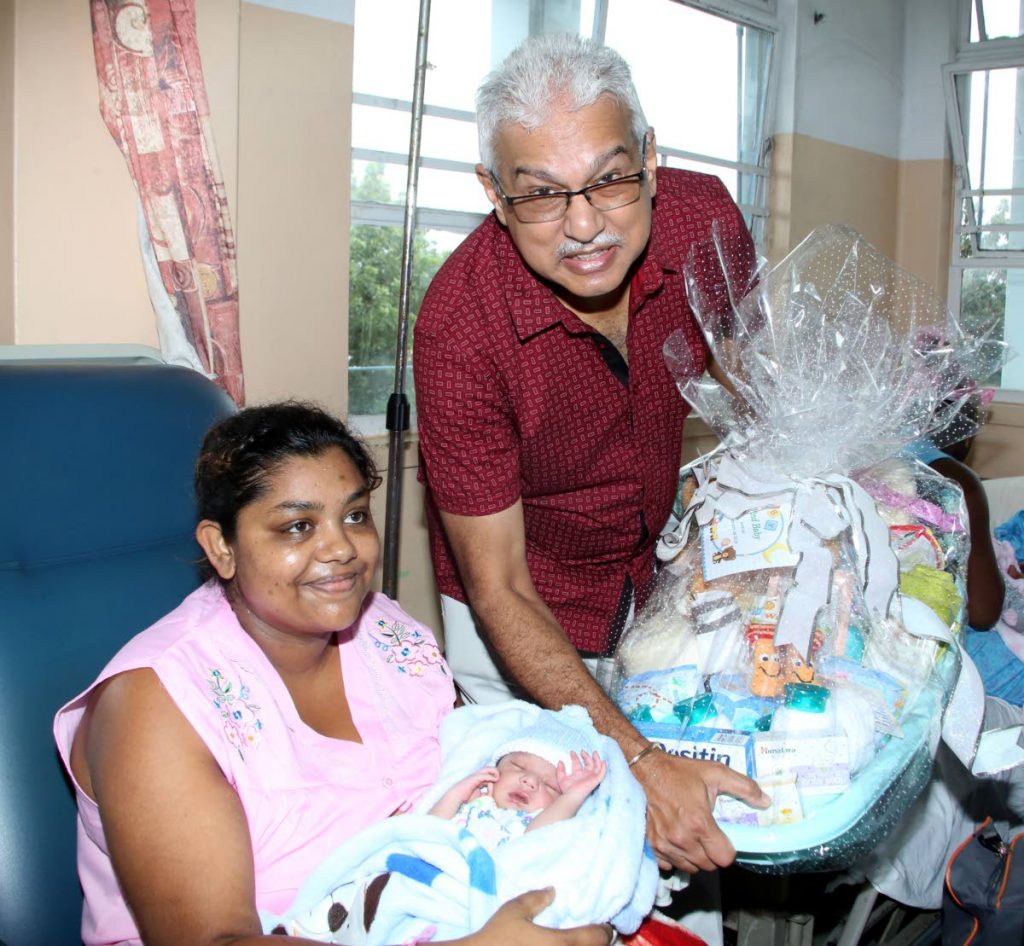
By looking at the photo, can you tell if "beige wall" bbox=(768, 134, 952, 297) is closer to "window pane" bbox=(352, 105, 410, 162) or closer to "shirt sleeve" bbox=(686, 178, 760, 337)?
"window pane" bbox=(352, 105, 410, 162)

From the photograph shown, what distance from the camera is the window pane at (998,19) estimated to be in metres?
4.62

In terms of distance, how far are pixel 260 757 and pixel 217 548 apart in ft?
0.96

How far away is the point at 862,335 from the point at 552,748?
85 centimetres

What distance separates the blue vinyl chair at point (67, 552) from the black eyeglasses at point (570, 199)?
64 cm

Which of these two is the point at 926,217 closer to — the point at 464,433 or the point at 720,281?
the point at 720,281

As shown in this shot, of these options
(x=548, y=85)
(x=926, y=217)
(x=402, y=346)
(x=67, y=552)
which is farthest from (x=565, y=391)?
(x=926, y=217)

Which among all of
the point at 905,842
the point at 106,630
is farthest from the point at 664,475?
the point at 106,630

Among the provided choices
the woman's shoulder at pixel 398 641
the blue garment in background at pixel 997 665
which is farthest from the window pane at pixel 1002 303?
the woman's shoulder at pixel 398 641

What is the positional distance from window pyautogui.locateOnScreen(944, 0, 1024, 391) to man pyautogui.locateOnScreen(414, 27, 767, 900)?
11.0 feet

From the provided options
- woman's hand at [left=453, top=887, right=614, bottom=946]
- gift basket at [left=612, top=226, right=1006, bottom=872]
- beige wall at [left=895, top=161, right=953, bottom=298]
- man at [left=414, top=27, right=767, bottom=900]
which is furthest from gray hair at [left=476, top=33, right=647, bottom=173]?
beige wall at [left=895, top=161, right=953, bottom=298]

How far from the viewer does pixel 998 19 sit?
467 centimetres

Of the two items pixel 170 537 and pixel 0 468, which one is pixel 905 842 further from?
pixel 0 468

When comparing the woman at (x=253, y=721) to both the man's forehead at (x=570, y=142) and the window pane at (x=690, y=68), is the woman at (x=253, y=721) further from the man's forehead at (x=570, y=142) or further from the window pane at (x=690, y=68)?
the window pane at (x=690, y=68)

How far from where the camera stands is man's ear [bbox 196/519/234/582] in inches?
56.1
